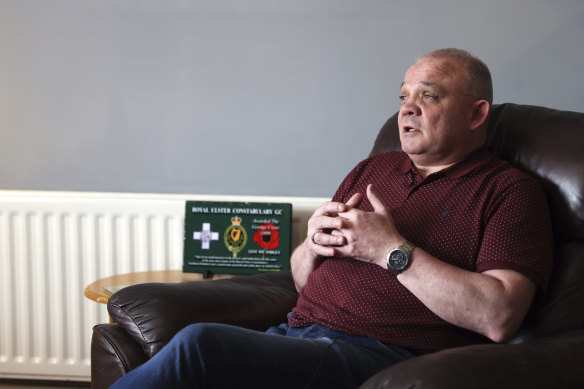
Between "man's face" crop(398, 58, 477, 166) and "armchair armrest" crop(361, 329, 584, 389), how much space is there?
0.57 m

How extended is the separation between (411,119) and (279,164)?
30.8 inches

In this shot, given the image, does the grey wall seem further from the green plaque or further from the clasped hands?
the clasped hands

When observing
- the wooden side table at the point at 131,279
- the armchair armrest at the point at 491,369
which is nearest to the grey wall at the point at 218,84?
the wooden side table at the point at 131,279

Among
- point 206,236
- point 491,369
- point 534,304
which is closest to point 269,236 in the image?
point 206,236

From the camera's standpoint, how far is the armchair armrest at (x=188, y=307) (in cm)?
132

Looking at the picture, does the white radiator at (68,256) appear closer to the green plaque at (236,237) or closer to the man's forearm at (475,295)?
the green plaque at (236,237)

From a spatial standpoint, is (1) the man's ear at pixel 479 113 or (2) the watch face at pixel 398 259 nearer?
(2) the watch face at pixel 398 259

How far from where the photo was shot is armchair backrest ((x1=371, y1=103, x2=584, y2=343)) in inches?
48.6

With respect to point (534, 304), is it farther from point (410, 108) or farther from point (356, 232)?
point (410, 108)

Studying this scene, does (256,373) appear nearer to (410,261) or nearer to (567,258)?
(410,261)

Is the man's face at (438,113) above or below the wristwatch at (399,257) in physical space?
above

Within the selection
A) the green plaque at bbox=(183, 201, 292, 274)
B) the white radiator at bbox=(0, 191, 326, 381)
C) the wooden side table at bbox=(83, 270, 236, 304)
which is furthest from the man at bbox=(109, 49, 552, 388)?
the white radiator at bbox=(0, 191, 326, 381)

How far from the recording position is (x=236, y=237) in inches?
78.9

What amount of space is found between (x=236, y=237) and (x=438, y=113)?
874mm
